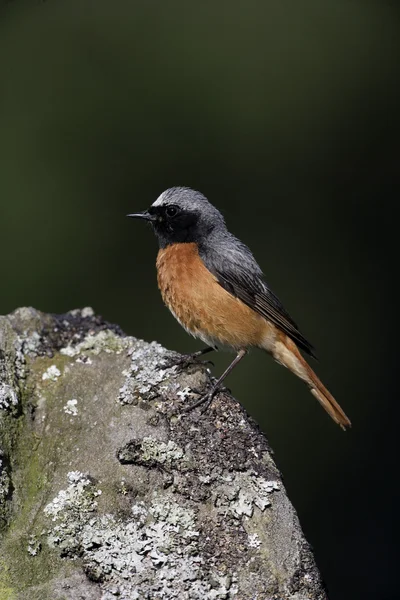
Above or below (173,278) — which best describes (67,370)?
below

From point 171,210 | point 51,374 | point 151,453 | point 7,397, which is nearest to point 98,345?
point 51,374

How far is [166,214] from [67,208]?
2693 millimetres

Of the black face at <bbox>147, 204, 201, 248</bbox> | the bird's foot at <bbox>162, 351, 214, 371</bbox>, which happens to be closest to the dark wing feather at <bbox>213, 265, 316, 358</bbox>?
the black face at <bbox>147, 204, 201, 248</bbox>

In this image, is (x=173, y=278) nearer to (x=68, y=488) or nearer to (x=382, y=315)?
(x=68, y=488)

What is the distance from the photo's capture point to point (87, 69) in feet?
25.0

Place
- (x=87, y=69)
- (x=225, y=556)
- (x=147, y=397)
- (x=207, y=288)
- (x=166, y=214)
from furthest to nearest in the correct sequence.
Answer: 1. (x=87, y=69)
2. (x=166, y=214)
3. (x=207, y=288)
4. (x=147, y=397)
5. (x=225, y=556)

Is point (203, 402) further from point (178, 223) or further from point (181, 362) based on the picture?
point (178, 223)

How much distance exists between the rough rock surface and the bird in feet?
2.69

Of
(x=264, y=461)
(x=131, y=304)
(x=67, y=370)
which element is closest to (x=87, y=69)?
(x=131, y=304)

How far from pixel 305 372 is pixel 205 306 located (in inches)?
31.9

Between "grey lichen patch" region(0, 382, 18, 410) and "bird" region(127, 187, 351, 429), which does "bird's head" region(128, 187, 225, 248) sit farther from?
"grey lichen patch" region(0, 382, 18, 410)

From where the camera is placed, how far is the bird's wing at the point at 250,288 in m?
4.55

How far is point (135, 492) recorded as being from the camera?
3.13 m

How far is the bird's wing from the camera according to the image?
4.55 m
